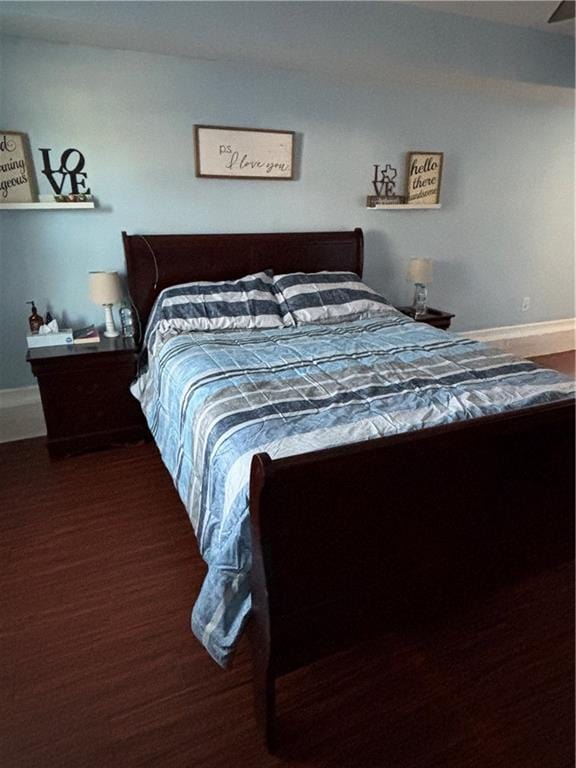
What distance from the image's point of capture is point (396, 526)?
48.4 inches

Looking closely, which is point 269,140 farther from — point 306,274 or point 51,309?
point 51,309

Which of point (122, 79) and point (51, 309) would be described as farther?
point (51, 309)

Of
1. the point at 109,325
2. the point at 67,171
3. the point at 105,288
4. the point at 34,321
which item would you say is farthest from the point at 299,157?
the point at 34,321

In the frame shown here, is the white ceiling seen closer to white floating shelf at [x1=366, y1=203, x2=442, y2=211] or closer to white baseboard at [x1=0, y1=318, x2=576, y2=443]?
white floating shelf at [x1=366, y1=203, x2=442, y2=211]

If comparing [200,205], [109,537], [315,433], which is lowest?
[109,537]

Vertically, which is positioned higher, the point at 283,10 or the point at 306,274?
the point at 283,10

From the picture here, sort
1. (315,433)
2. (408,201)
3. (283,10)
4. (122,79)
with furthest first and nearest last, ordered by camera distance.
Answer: (408,201)
(122,79)
(283,10)
(315,433)

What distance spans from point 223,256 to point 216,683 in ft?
7.68

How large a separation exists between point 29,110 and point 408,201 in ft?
8.18

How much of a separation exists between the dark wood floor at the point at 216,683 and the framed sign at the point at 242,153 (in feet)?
7.33

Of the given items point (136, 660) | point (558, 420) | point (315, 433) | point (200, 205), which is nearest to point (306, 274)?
point (200, 205)

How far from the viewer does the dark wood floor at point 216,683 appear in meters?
1.27

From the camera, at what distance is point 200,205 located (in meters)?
2.98

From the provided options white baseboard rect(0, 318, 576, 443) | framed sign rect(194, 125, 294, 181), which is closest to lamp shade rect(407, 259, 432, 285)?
white baseboard rect(0, 318, 576, 443)
